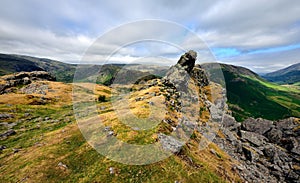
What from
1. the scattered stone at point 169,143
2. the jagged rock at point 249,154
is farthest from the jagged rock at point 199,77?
the scattered stone at point 169,143

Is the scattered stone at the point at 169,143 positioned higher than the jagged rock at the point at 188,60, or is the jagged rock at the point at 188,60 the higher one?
the jagged rock at the point at 188,60

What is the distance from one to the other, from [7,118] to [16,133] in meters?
16.7

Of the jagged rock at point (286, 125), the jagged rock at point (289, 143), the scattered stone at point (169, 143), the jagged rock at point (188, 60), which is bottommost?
the jagged rock at point (289, 143)

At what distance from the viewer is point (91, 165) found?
29.6 meters

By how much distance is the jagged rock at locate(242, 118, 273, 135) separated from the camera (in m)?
86.9

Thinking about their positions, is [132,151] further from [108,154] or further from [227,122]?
[227,122]

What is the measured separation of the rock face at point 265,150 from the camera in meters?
53.2

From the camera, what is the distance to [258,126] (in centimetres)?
8956

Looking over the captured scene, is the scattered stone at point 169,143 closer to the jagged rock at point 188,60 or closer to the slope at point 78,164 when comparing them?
the slope at point 78,164

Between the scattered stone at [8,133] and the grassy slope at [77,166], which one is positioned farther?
the scattered stone at [8,133]

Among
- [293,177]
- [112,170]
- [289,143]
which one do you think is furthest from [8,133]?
[289,143]

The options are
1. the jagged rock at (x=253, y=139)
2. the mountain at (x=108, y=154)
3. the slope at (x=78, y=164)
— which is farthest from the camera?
the jagged rock at (x=253, y=139)

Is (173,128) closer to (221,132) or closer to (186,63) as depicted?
(221,132)

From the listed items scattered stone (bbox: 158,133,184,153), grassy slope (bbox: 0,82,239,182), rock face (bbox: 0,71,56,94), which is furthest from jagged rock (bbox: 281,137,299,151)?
rock face (bbox: 0,71,56,94)
